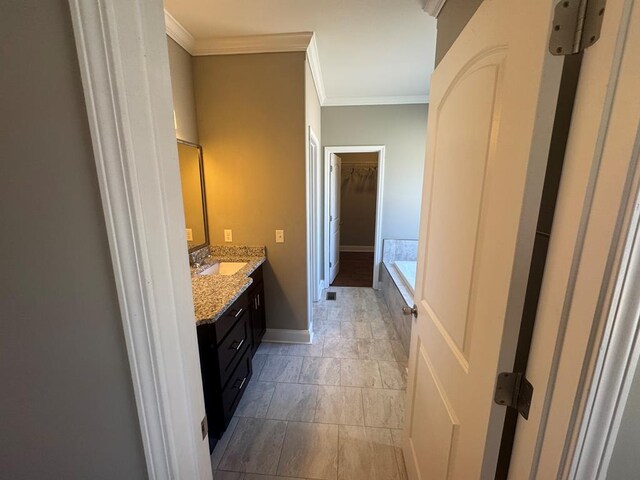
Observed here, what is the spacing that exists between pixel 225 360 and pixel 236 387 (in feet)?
1.09

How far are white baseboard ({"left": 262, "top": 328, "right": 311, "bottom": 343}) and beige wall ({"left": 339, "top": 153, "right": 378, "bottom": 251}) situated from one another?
12.3ft

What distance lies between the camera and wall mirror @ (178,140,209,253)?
2.07m

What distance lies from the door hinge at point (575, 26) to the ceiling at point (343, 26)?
154cm

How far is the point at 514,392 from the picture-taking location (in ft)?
1.99

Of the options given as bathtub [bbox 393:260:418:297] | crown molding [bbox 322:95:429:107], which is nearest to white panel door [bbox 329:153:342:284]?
crown molding [bbox 322:95:429:107]

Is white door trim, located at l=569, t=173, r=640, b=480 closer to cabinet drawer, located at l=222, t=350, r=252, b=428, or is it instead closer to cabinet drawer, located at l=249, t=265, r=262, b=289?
cabinet drawer, located at l=222, t=350, r=252, b=428

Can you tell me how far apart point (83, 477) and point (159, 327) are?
447 millimetres

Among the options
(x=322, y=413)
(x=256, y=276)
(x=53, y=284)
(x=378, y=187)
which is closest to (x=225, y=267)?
(x=256, y=276)

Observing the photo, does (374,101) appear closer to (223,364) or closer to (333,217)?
(333,217)

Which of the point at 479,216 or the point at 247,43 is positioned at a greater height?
the point at 247,43

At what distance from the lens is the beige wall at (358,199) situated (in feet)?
19.3

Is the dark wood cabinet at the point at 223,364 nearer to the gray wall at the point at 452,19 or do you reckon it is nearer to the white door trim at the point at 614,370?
the white door trim at the point at 614,370

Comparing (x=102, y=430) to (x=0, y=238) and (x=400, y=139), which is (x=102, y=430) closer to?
(x=0, y=238)

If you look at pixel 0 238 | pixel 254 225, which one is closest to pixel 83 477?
pixel 0 238
